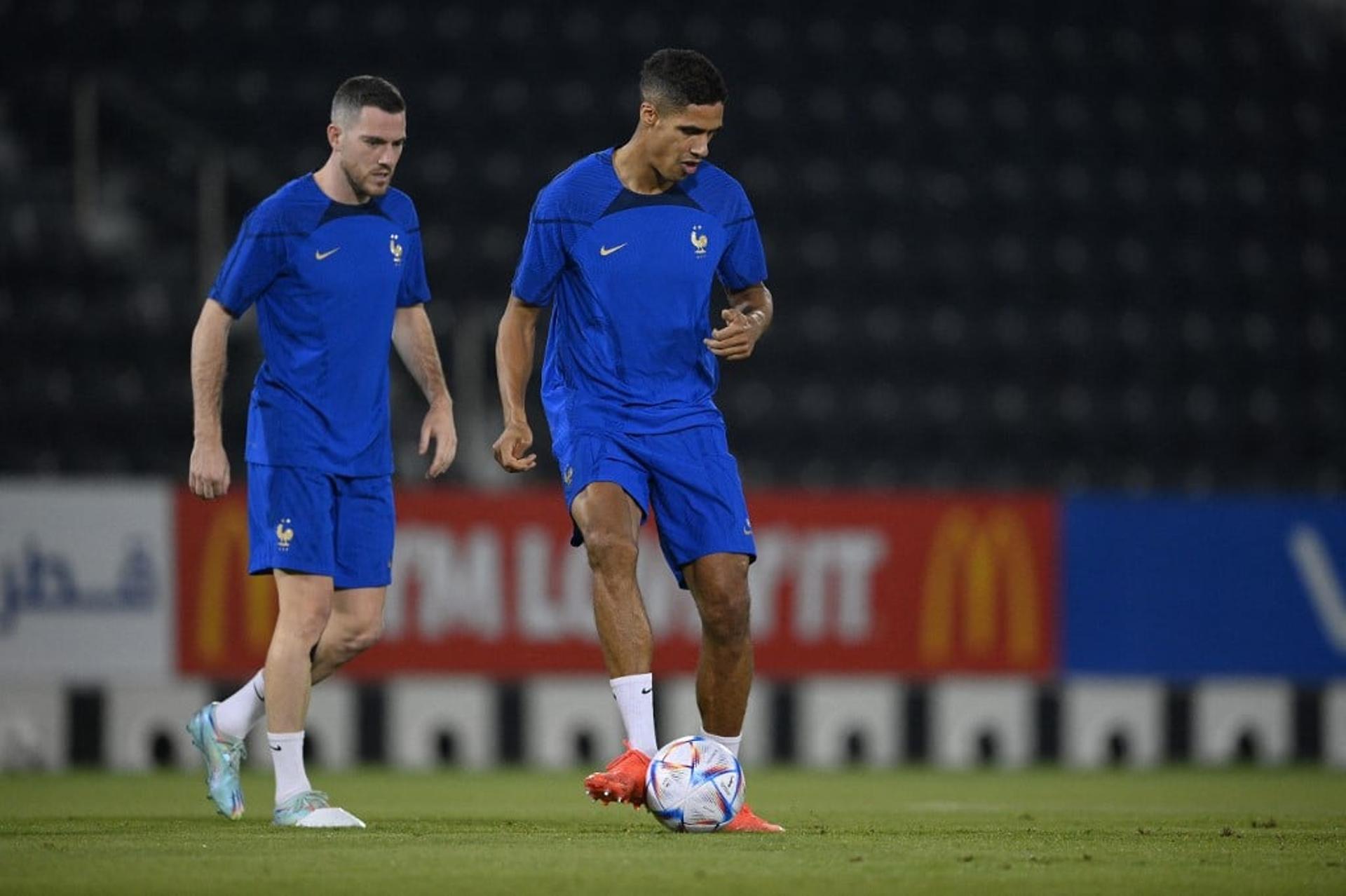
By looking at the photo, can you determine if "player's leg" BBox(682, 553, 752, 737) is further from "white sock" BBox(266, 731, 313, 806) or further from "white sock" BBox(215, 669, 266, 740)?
"white sock" BBox(215, 669, 266, 740)

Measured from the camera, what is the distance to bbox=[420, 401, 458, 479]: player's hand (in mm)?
6539

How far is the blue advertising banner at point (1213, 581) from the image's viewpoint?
1109 cm

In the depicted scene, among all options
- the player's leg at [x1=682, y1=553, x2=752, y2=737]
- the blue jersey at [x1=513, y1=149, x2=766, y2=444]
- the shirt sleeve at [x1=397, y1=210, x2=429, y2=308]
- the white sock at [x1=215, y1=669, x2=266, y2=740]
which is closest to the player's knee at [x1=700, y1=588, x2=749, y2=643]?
the player's leg at [x1=682, y1=553, x2=752, y2=737]

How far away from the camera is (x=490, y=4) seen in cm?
1488

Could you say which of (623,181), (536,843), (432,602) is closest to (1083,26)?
(432,602)

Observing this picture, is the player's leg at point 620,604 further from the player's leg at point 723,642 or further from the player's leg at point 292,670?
the player's leg at point 292,670

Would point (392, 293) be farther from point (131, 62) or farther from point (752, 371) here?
point (131, 62)

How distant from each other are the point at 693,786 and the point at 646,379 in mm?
1121

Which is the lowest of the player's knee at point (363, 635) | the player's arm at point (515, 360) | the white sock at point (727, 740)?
the white sock at point (727, 740)

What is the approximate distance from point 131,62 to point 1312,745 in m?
8.17

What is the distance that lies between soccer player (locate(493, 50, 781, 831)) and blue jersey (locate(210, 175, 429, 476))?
0.44 metres

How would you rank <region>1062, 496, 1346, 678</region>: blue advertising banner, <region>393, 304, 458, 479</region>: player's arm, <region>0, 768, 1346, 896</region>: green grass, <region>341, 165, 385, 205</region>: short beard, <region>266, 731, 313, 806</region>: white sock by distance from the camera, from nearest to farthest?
<region>0, 768, 1346, 896</region>: green grass, <region>266, 731, 313, 806</region>: white sock, <region>341, 165, 385, 205</region>: short beard, <region>393, 304, 458, 479</region>: player's arm, <region>1062, 496, 1346, 678</region>: blue advertising banner

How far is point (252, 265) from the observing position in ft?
20.4

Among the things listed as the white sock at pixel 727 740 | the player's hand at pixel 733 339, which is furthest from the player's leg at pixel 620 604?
the player's hand at pixel 733 339
